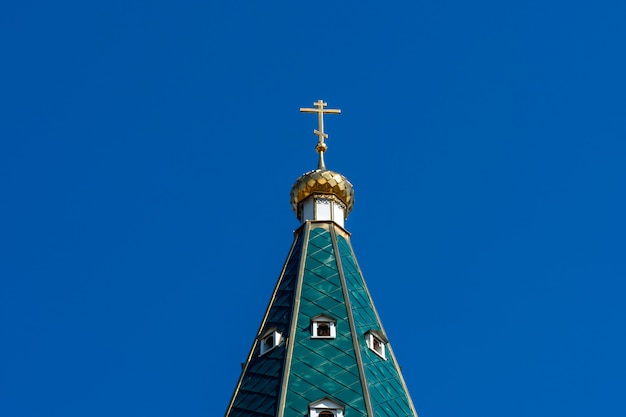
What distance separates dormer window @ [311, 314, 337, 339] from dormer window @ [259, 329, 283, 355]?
2.31 ft

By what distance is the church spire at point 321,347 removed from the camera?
29688mm

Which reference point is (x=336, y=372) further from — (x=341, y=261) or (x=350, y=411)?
(x=341, y=261)

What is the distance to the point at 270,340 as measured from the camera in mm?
32000

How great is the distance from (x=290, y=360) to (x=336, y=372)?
3.12 ft

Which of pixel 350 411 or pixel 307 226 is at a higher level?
pixel 307 226

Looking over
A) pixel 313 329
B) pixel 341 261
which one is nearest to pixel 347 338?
pixel 313 329

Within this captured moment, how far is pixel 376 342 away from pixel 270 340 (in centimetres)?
216

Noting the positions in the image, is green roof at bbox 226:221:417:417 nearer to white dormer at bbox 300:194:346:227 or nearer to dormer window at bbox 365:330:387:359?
dormer window at bbox 365:330:387:359

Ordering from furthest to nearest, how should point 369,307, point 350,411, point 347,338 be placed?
1. point 369,307
2. point 347,338
3. point 350,411

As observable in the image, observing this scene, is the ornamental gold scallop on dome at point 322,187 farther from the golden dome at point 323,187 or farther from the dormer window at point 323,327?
the dormer window at point 323,327

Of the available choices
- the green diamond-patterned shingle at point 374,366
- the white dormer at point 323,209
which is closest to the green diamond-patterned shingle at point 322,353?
the green diamond-patterned shingle at point 374,366

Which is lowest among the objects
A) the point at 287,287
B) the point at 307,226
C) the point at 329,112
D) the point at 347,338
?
the point at 347,338

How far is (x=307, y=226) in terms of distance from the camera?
35.6 m

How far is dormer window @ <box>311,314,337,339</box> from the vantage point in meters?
31.5
